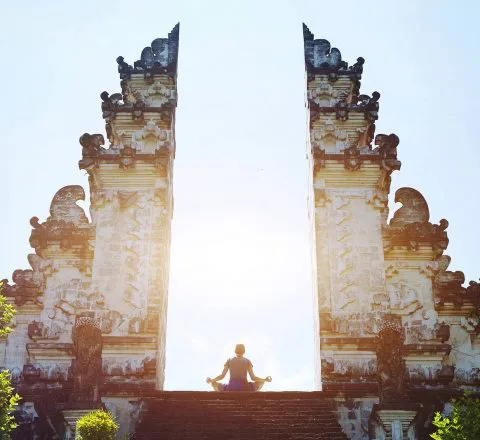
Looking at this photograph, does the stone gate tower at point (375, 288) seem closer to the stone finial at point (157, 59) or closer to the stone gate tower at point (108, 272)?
the stone gate tower at point (108, 272)

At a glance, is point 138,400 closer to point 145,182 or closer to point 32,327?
point 32,327

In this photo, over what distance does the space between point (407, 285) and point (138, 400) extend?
20.9 ft

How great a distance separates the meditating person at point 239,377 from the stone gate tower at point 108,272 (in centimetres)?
140

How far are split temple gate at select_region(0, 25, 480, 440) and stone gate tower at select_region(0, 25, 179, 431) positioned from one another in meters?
0.03

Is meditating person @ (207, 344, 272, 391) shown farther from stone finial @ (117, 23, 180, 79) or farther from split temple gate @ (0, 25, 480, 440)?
stone finial @ (117, 23, 180, 79)

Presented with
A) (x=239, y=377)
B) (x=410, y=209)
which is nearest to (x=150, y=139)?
(x=410, y=209)

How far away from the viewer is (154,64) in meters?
19.5

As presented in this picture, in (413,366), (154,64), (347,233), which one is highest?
(154,64)

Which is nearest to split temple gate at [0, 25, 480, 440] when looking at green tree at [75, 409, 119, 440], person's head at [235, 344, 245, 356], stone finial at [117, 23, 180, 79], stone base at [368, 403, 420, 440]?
stone base at [368, 403, 420, 440]

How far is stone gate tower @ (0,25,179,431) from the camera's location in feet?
49.1

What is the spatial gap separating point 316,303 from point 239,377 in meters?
2.75

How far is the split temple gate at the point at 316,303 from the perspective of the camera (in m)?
13.1

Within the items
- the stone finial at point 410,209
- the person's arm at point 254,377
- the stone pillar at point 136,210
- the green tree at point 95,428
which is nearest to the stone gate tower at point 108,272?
the stone pillar at point 136,210

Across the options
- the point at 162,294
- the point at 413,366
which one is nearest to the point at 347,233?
the point at 413,366
